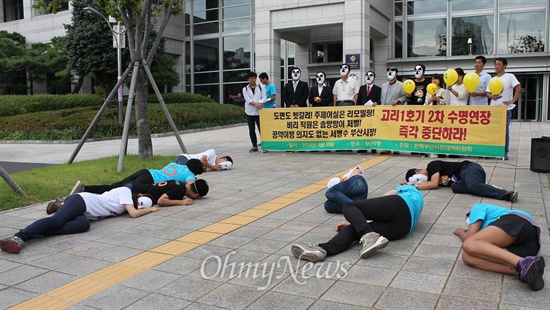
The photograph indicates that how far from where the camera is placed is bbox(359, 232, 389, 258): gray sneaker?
436 cm

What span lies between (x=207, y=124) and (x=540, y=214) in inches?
707

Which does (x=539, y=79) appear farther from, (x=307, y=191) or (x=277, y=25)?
(x=307, y=191)

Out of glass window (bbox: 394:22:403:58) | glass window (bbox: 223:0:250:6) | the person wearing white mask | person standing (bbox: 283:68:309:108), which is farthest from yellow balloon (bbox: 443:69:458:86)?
glass window (bbox: 223:0:250:6)

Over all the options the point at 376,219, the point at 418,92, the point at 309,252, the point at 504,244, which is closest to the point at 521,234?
the point at 504,244

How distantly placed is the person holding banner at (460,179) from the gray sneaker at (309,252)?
3.28 metres

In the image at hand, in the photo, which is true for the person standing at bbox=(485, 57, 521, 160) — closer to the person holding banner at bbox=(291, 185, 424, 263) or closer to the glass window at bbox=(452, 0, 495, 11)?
the person holding banner at bbox=(291, 185, 424, 263)

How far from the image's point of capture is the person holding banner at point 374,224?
4.43 m

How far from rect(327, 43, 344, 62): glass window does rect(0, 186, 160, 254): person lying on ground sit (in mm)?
22292

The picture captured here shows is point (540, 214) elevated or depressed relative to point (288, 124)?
depressed

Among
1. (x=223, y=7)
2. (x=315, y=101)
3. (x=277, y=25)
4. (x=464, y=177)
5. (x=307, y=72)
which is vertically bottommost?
(x=464, y=177)

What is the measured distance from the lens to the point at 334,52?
90.2ft

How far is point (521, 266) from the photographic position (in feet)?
12.2

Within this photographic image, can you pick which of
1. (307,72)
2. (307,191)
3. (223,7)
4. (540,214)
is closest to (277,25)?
(307,72)

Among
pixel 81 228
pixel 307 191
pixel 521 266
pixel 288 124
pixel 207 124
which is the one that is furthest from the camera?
pixel 207 124
